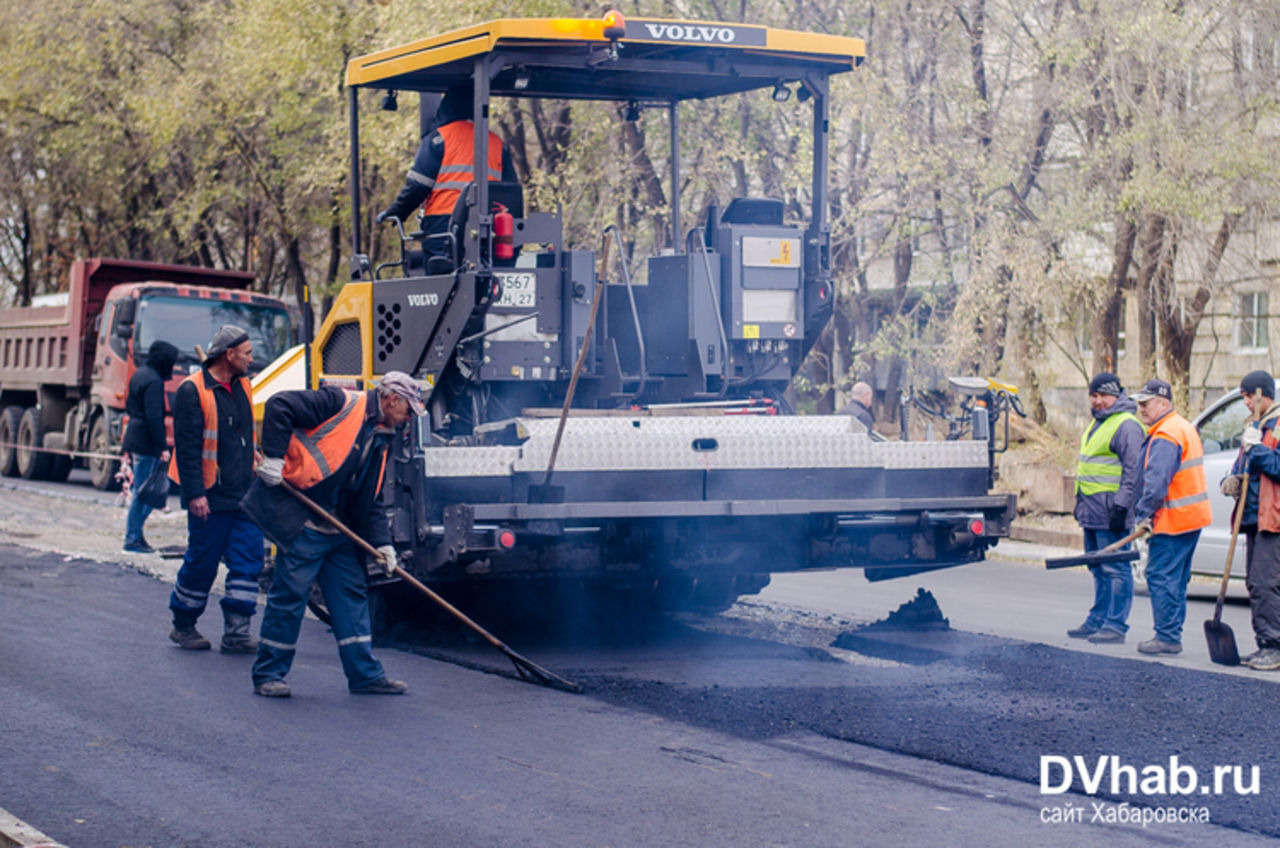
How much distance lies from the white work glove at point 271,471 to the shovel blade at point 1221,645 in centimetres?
502

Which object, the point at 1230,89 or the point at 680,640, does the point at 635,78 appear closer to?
the point at 680,640

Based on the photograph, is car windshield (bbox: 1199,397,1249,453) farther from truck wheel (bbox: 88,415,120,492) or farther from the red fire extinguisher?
truck wheel (bbox: 88,415,120,492)

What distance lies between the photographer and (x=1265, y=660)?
27.3ft

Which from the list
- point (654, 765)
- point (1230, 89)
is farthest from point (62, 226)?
point (654, 765)

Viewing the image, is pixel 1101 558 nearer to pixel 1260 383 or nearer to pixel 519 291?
pixel 1260 383

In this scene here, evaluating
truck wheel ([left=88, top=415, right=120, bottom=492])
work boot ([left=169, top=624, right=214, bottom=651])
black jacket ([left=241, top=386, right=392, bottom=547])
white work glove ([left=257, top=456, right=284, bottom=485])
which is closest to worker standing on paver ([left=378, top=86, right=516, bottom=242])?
black jacket ([left=241, top=386, right=392, bottom=547])

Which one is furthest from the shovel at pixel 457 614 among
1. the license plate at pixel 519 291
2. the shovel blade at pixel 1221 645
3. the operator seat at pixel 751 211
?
the shovel blade at pixel 1221 645

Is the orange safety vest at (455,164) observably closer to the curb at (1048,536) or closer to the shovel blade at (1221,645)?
the shovel blade at (1221,645)

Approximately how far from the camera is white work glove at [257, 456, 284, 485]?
7160mm

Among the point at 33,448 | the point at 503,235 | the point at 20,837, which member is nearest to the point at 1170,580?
the point at 503,235

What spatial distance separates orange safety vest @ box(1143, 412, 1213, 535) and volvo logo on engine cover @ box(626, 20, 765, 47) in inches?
130

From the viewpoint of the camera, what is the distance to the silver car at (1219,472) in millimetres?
11250

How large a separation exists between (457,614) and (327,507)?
0.83 m

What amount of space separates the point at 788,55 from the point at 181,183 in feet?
70.2
